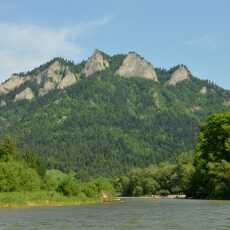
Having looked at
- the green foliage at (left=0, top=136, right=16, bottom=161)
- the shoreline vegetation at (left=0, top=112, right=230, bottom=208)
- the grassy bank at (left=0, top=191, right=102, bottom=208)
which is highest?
Result: the green foliage at (left=0, top=136, right=16, bottom=161)

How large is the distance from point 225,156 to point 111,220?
60.6 m

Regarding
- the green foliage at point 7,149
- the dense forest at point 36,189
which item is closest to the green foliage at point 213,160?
the dense forest at point 36,189

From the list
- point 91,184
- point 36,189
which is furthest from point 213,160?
point 36,189

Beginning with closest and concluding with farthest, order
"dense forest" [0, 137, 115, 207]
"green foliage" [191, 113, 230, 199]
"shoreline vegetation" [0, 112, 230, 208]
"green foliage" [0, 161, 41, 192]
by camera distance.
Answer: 1. "dense forest" [0, 137, 115, 207]
2. "shoreline vegetation" [0, 112, 230, 208]
3. "green foliage" [0, 161, 41, 192]
4. "green foliage" [191, 113, 230, 199]

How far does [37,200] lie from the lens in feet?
321

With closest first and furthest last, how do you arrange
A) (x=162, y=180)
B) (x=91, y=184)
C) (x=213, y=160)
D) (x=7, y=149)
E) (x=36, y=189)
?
1. (x=36, y=189)
2. (x=213, y=160)
3. (x=91, y=184)
4. (x=7, y=149)
5. (x=162, y=180)

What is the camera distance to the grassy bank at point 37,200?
93.2m

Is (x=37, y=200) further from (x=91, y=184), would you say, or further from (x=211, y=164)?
(x=211, y=164)

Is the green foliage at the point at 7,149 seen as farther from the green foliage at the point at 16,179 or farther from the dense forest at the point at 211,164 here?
the dense forest at the point at 211,164

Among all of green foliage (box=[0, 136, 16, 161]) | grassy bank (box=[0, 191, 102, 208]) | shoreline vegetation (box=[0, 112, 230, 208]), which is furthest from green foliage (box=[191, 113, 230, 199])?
green foliage (box=[0, 136, 16, 161])

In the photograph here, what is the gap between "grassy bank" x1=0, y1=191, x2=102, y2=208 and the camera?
93.2 metres

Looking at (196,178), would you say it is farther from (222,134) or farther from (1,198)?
(1,198)

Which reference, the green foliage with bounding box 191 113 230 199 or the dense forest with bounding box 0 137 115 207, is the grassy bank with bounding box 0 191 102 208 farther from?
the green foliage with bounding box 191 113 230 199

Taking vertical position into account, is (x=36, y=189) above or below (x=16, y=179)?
below
